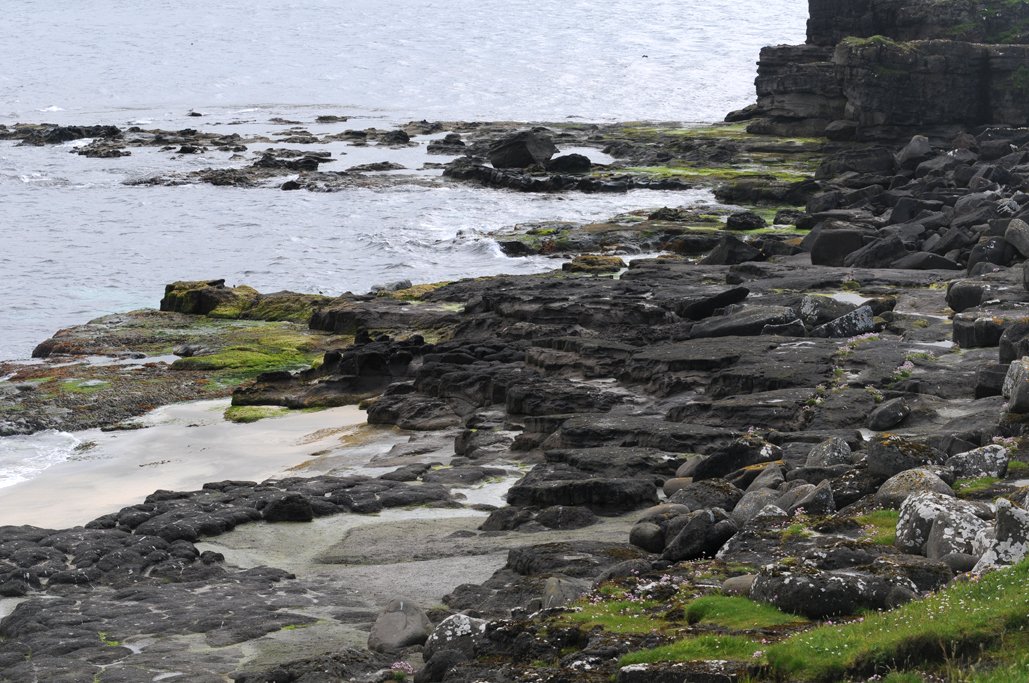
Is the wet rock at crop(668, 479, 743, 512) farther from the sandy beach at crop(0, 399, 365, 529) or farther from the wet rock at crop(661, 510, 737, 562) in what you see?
the sandy beach at crop(0, 399, 365, 529)

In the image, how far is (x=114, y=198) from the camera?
58344 mm

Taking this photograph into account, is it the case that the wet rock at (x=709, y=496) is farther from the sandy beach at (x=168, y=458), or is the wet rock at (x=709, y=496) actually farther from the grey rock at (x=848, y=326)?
the grey rock at (x=848, y=326)

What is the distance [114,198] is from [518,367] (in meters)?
41.1

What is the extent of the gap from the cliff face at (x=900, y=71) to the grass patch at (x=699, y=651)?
54.8 metres

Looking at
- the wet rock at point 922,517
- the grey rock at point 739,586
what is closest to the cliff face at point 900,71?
the wet rock at point 922,517

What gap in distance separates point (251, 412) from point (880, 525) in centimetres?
1527

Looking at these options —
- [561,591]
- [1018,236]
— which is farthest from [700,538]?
[1018,236]

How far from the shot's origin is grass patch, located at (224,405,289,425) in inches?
918

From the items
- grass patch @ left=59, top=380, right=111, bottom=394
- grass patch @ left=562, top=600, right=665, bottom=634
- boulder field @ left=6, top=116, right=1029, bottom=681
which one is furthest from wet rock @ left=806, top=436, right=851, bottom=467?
grass patch @ left=59, top=380, right=111, bottom=394

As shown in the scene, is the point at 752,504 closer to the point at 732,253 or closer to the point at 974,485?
the point at 974,485

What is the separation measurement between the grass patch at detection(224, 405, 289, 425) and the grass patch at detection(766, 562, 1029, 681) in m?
16.9

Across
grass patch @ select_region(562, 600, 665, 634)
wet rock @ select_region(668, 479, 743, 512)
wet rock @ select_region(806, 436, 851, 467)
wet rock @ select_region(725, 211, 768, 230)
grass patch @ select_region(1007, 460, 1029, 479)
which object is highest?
wet rock @ select_region(725, 211, 768, 230)

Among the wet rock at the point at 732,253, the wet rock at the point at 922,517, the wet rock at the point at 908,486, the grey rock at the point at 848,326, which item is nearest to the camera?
the wet rock at the point at 922,517

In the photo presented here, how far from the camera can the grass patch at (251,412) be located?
918 inches
